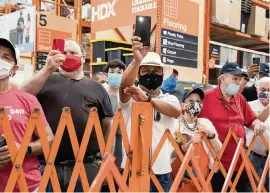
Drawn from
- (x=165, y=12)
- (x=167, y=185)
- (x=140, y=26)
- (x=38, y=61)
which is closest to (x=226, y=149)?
(x=167, y=185)

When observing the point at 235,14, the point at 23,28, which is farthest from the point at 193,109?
the point at 23,28

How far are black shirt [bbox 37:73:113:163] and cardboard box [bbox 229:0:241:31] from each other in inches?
179

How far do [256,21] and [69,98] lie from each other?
18.3 ft

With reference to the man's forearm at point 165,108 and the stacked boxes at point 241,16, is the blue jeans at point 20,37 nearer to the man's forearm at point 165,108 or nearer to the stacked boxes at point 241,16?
the stacked boxes at point 241,16

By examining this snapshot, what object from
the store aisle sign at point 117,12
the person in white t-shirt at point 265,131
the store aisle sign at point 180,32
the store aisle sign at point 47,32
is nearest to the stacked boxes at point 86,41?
the store aisle sign at point 47,32

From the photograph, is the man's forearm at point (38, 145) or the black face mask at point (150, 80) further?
the black face mask at point (150, 80)

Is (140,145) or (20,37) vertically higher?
(20,37)

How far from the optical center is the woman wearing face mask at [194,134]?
10.7 feet

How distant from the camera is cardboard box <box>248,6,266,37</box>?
7266 mm

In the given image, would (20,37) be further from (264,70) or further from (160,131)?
(160,131)

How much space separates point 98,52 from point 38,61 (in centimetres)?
247

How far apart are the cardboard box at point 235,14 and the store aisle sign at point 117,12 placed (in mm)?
1719

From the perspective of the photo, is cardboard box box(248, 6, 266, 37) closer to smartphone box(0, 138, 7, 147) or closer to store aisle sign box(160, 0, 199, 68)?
store aisle sign box(160, 0, 199, 68)

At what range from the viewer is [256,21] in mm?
7348
